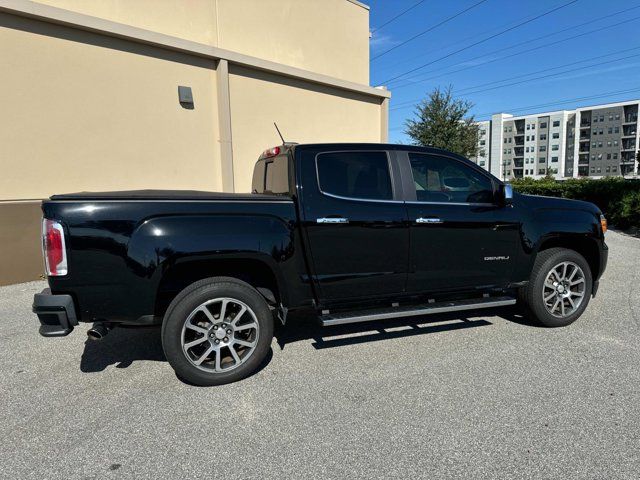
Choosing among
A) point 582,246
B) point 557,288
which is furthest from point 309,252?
point 582,246

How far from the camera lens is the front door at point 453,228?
3957 mm

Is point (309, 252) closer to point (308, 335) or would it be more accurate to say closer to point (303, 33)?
point (308, 335)

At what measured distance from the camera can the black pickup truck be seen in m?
3.04

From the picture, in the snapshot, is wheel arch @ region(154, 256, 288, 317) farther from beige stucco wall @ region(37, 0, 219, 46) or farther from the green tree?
the green tree

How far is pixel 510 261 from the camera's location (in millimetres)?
4297

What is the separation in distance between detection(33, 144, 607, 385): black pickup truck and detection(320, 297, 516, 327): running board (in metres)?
0.02

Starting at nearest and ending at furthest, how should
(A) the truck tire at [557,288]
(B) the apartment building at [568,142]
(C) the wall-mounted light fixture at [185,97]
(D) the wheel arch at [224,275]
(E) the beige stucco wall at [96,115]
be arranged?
(D) the wheel arch at [224,275]
(A) the truck tire at [557,288]
(E) the beige stucco wall at [96,115]
(C) the wall-mounted light fixture at [185,97]
(B) the apartment building at [568,142]

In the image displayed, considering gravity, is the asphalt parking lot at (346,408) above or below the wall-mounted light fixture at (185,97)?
below

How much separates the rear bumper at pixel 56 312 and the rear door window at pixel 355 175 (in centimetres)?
218

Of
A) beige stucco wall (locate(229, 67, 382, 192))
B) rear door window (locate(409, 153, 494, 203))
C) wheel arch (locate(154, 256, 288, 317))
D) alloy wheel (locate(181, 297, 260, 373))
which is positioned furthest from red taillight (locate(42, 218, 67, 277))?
beige stucco wall (locate(229, 67, 382, 192))

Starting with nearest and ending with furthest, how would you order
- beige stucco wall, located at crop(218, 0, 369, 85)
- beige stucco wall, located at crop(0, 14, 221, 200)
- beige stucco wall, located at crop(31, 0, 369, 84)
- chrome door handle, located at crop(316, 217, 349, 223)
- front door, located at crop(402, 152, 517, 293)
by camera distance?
chrome door handle, located at crop(316, 217, 349, 223) < front door, located at crop(402, 152, 517, 293) < beige stucco wall, located at crop(0, 14, 221, 200) < beige stucco wall, located at crop(31, 0, 369, 84) < beige stucco wall, located at crop(218, 0, 369, 85)

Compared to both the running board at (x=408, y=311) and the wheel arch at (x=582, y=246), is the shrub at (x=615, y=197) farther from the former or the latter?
the running board at (x=408, y=311)

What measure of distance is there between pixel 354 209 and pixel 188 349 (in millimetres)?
1815

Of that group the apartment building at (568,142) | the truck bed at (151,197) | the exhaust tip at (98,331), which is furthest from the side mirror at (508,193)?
the apartment building at (568,142)
